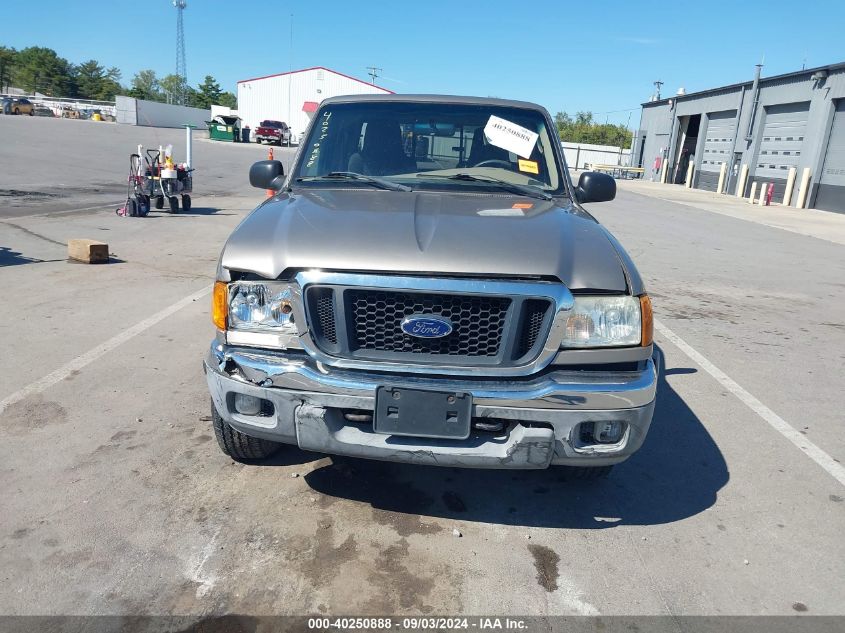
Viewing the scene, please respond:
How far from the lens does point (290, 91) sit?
64812mm

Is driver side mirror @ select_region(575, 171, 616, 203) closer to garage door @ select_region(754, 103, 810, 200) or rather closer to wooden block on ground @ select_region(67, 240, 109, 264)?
wooden block on ground @ select_region(67, 240, 109, 264)

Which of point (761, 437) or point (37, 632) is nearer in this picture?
point (37, 632)

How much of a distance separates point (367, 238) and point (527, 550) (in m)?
1.49

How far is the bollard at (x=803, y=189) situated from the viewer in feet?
81.9

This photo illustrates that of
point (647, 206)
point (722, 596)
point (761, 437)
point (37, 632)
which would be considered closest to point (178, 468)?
point (37, 632)

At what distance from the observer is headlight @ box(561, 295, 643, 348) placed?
272cm

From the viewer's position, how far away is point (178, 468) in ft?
11.2

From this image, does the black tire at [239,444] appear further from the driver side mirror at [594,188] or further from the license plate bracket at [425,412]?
the driver side mirror at [594,188]

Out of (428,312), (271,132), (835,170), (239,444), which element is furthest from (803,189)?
(271,132)

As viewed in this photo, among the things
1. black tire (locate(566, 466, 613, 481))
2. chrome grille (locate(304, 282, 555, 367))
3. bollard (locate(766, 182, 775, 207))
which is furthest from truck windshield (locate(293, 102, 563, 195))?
bollard (locate(766, 182, 775, 207))

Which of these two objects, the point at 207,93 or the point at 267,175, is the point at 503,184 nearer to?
the point at 267,175

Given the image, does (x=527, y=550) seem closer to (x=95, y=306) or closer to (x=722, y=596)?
(x=722, y=596)

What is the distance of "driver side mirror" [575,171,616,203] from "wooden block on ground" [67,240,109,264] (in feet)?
20.1

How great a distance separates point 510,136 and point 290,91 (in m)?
65.3
